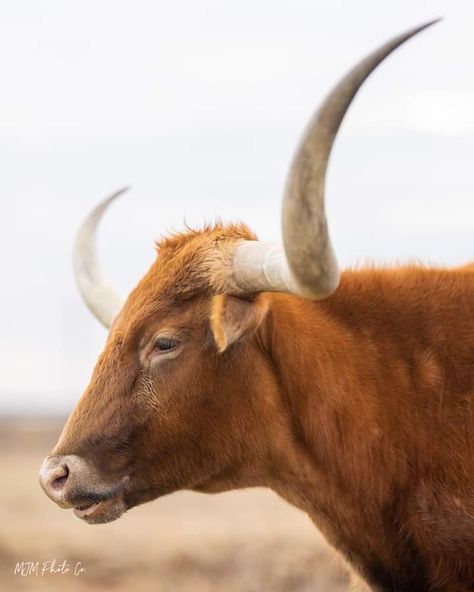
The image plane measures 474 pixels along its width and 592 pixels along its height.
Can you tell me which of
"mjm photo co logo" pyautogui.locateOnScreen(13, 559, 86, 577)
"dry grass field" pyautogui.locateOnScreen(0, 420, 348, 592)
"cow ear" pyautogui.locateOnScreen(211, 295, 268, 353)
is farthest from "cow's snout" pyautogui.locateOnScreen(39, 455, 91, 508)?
"mjm photo co logo" pyautogui.locateOnScreen(13, 559, 86, 577)

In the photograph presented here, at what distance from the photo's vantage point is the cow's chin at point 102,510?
7.52 metres

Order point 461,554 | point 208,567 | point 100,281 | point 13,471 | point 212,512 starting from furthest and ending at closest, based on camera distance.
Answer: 1. point 13,471
2. point 212,512
3. point 208,567
4. point 100,281
5. point 461,554

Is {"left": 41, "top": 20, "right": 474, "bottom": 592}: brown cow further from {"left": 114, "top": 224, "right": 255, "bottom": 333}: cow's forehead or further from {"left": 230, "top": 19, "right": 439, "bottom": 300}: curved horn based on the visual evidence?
{"left": 230, "top": 19, "right": 439, "bottom": 300}: curved horn

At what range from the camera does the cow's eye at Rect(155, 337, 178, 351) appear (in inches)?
297

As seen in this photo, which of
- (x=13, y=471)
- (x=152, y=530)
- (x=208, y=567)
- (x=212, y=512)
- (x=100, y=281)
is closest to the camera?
(x=100, y=281)

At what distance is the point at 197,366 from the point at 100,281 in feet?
6.09

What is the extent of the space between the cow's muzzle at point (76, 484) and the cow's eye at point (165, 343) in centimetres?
73

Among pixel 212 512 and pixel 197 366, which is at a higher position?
pixel 197 366

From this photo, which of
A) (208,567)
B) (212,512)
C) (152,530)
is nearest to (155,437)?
(208,567)

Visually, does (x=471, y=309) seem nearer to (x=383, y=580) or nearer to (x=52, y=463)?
(x=383, y=580)

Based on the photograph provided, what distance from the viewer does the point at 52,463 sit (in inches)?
291

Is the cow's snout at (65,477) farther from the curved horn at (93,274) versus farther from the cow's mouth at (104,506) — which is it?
the curved horn at (93,274)

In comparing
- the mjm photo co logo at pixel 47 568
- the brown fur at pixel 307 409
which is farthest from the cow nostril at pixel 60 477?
the mjm photo co logo at pixel 47 568

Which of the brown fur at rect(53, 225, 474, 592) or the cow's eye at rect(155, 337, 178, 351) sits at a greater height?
the cow's eye at rect(155, 337, 178, 351)
